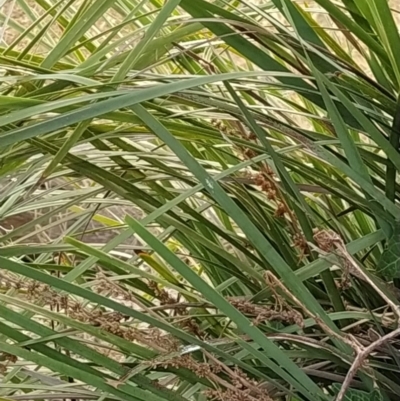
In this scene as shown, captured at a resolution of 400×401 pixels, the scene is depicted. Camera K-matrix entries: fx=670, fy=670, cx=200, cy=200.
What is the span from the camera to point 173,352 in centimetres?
32

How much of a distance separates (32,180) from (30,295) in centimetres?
17

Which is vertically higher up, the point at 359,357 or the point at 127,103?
the point at 127,103

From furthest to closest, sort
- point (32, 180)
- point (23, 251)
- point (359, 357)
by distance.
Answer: point (32, 180) → point (23, 251) → point (359, 357)

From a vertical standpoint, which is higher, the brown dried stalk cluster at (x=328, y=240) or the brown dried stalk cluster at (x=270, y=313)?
the brown dried stalk cluster at (x=328, y=240)

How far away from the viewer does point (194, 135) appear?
1.33 ft

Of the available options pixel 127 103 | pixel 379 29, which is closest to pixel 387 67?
pixel 379 29

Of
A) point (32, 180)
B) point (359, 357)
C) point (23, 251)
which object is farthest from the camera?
point (32, 180)

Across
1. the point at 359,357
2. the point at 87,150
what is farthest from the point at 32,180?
the point at 359,357

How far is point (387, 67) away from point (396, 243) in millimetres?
112

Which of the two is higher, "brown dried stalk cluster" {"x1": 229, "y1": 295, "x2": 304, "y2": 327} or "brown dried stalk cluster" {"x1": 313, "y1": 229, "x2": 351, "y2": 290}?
"brown dried stalk cluster" {"x1": 313, "y1": 229, "x2": 351, "y2": 290}

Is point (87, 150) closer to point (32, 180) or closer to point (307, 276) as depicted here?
point (32, 180)

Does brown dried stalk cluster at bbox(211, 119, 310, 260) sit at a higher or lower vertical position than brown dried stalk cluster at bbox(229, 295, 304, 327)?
higher

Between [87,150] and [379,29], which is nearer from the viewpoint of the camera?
[379,29]

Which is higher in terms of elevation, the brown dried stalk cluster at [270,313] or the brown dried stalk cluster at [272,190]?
the brown dried stalk cluster at [272,190]
